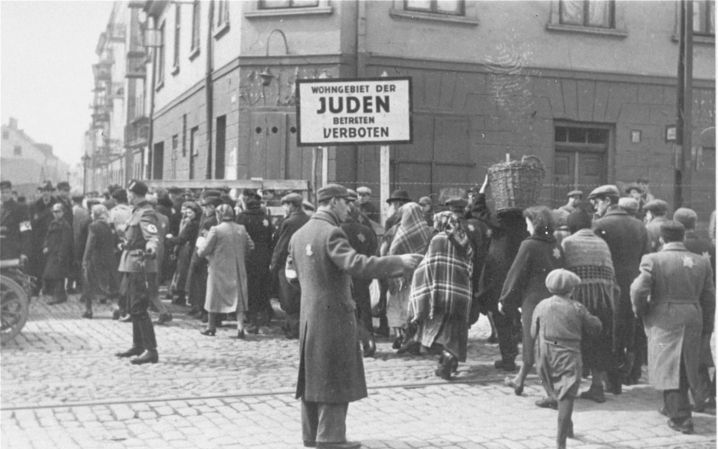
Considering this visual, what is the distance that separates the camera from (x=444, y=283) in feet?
27.9

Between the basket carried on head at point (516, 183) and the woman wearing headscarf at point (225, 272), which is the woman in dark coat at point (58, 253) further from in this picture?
the basket carried on head at point (516, 183)

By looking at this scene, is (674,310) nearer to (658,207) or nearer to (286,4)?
(658,207)

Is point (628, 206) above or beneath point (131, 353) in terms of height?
Result: above

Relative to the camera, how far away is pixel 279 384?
8164 millimetres

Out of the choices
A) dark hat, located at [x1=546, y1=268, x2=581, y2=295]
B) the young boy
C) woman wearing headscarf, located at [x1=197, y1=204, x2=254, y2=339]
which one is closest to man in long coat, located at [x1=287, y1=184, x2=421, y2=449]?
the young boy

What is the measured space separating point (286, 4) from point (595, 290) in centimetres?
1093

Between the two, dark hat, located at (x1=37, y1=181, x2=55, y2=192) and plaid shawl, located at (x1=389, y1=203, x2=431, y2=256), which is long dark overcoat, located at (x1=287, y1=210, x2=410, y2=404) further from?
dark hat, located at (x1=37, y1=181, x2=55, y2=192)

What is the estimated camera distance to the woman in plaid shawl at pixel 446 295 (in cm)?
845

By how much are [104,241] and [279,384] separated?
5939mm

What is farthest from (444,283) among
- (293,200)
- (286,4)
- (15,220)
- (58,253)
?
(286,4)

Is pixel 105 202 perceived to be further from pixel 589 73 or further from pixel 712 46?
pixel 712 46

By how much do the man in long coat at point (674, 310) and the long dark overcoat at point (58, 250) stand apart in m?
10.1

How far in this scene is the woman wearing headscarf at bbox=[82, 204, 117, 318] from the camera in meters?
12.9

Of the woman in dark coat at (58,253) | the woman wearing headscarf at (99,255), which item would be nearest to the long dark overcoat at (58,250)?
the woman in dark coat at (58,253)
